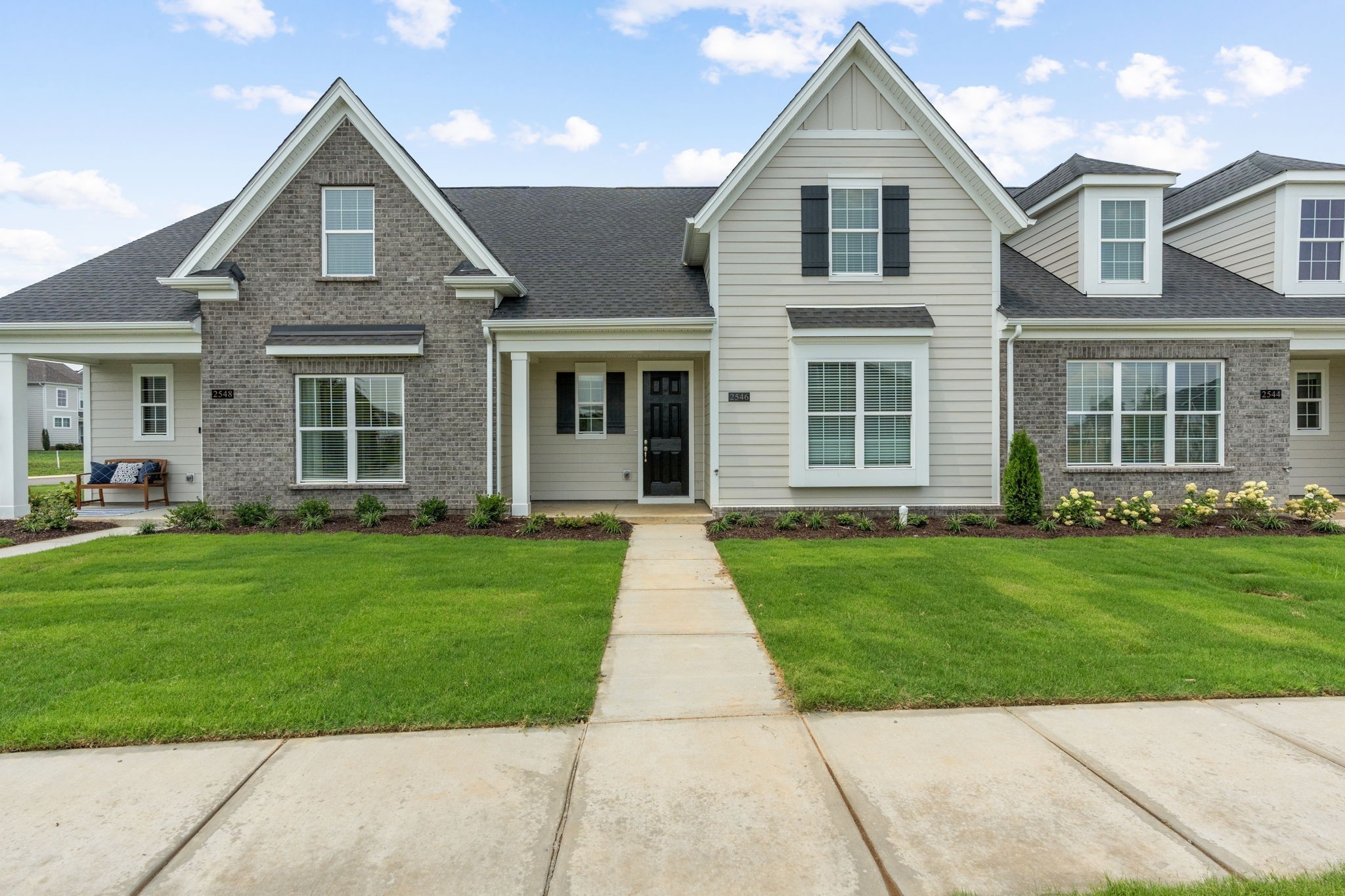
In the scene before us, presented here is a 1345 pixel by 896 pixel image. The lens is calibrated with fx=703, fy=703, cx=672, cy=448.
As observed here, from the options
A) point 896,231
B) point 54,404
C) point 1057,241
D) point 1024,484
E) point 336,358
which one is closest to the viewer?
point 1024,484

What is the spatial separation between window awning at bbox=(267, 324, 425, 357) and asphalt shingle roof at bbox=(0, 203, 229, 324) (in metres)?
1.61

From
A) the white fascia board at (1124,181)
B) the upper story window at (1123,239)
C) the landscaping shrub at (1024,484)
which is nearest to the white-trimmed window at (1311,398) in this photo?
the upper story window at (1123,239)

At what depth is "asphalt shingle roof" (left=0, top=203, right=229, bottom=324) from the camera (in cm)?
1189

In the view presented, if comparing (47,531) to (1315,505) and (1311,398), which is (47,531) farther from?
(1311,398)

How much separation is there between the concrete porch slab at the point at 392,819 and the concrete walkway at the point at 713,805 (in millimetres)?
12

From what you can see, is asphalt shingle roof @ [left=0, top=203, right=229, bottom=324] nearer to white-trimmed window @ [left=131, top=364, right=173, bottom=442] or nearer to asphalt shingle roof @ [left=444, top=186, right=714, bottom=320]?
white-trimmed window @ [left=131, top=364, right=173, bottom=442]

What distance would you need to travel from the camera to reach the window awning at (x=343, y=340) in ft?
38.0

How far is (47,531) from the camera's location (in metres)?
10.8

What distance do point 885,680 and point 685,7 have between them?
13.0m

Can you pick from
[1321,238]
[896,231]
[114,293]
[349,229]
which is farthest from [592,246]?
[1321,238]

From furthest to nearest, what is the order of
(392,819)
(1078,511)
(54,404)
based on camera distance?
(54,404) < (1078,511) < (392,819)

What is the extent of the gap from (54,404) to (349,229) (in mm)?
53454

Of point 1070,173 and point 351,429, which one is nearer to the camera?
point 351,429

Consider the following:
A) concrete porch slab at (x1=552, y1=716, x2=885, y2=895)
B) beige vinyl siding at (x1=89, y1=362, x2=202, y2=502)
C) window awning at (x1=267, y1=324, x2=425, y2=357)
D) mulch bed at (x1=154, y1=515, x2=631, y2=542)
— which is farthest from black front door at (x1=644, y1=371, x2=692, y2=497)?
concrete porch slab at (x1=552, y1=716, x2=885, y2=895)
